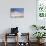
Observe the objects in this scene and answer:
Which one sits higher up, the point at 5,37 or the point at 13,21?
the point at 13,21

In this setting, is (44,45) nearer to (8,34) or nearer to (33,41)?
(33,41)

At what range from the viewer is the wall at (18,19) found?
6.98 metres

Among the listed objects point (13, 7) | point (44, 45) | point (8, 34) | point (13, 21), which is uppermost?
point (13, 7)

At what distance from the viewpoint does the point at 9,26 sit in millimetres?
7039

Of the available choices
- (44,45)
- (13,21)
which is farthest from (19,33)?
(44,45)

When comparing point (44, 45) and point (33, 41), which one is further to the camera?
point (33, 41)

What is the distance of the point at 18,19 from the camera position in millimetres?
7039

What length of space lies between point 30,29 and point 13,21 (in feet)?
2.69

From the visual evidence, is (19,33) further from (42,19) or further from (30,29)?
(42,19)

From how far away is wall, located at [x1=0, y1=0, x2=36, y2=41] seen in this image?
22.9 feet

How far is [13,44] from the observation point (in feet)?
22.1

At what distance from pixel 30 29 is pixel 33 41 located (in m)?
0.55

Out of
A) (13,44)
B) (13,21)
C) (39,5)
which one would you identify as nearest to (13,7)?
(13,21)

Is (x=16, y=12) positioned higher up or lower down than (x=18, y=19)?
higher up
